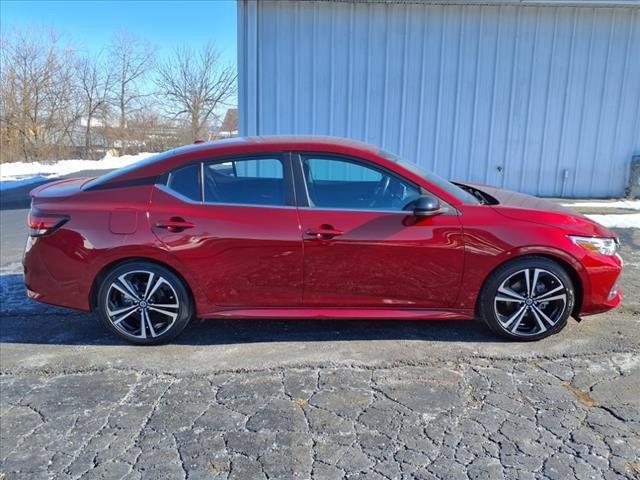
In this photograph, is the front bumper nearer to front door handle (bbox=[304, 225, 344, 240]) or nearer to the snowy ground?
front door handle (bbox=[304, 225, 344, 240])

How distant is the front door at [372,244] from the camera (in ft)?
11.9

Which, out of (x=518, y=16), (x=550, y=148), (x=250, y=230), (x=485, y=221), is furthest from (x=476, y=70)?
(x=250, y=230)

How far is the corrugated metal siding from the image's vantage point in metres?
9.40

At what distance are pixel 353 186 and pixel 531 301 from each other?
161cm

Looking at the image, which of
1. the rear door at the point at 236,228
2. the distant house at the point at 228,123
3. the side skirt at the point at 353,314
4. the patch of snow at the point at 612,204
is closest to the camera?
the rear door at the point at 236,228

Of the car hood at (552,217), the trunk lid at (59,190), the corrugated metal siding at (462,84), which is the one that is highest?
the corrugated metal siding at (462,84)

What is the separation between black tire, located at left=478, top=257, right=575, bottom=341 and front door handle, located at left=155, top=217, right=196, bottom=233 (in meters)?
2.29

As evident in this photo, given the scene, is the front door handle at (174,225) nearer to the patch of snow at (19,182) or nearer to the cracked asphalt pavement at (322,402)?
the cracked asphalt pavement at (322,402)

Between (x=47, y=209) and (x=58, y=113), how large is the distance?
2526cm

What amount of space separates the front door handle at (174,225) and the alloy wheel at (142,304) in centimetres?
37

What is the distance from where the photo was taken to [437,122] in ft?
32.4

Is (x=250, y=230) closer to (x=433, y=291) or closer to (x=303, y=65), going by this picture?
(x=433, y=291)

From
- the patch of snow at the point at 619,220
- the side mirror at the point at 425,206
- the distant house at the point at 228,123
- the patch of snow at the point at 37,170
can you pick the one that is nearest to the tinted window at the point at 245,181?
the side mirror at the point at 425,206

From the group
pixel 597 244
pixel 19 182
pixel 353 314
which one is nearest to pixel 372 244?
pixel 353 314
